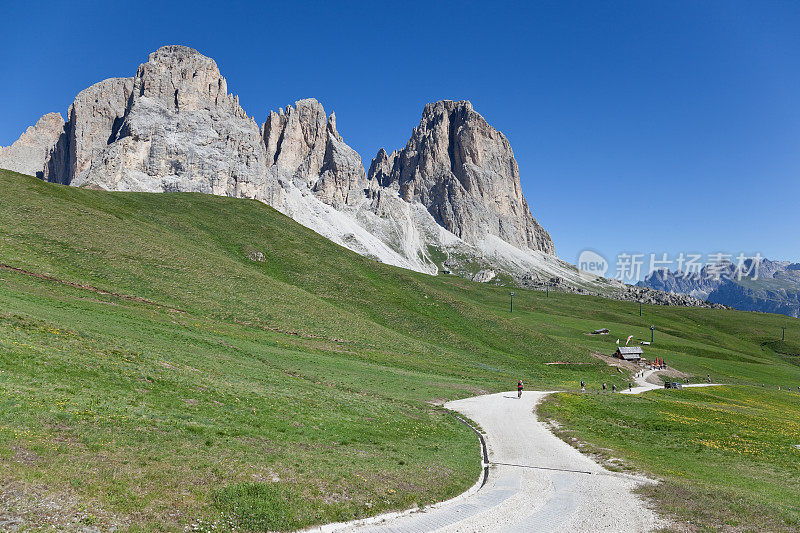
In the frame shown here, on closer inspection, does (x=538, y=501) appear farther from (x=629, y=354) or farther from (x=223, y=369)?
(x=629, y=354)

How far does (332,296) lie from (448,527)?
67.8m

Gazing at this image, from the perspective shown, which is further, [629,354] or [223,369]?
[629,354]

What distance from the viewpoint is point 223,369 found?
109 ft

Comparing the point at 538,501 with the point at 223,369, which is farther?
the point at 223,369

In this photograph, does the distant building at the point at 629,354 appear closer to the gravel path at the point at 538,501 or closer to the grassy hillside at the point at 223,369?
the grassy hillside at the point at 223,369

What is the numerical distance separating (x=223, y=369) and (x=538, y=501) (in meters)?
25.0

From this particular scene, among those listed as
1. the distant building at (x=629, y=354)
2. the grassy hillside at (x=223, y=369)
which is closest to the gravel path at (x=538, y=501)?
the grassy hillside at (x=223, y=369)

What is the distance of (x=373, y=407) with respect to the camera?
31.3 metres

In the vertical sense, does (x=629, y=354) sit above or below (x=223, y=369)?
below

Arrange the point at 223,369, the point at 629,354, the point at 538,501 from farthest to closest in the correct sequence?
1. the point at 629,354
2. the point at 223,369
3. the point at 538,501

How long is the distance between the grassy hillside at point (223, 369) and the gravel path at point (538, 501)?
3.96 feet

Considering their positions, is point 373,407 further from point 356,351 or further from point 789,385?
point 789,385

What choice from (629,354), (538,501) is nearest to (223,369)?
(538,501)

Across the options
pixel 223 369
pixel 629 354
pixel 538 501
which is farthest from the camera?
pixel 629 354
